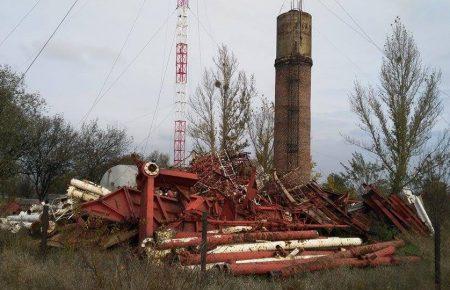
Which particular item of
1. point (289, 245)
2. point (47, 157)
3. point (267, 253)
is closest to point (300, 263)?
point (267, 253)

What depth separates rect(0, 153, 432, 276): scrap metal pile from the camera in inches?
359

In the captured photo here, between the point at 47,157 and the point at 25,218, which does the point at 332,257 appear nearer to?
the point at 25,218

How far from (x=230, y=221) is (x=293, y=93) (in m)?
13.9

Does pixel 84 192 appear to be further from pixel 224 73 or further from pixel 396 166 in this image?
pixel 224 73

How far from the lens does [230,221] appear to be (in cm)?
1114

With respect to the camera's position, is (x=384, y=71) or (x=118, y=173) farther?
(x=384, y=71)

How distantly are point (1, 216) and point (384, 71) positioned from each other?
18.5 meters

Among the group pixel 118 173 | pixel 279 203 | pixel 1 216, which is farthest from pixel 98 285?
pixel 118 173

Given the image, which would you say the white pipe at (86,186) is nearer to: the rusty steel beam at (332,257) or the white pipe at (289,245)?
the white pipe at (289,245)

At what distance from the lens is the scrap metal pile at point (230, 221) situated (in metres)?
9.12

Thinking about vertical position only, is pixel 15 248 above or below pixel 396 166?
below

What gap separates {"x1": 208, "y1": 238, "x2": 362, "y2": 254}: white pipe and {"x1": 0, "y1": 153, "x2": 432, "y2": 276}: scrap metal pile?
0.8 inches

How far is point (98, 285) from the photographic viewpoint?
5840 millimetres

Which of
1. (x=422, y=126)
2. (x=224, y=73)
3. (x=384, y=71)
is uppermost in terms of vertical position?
(x=224, y=73)
